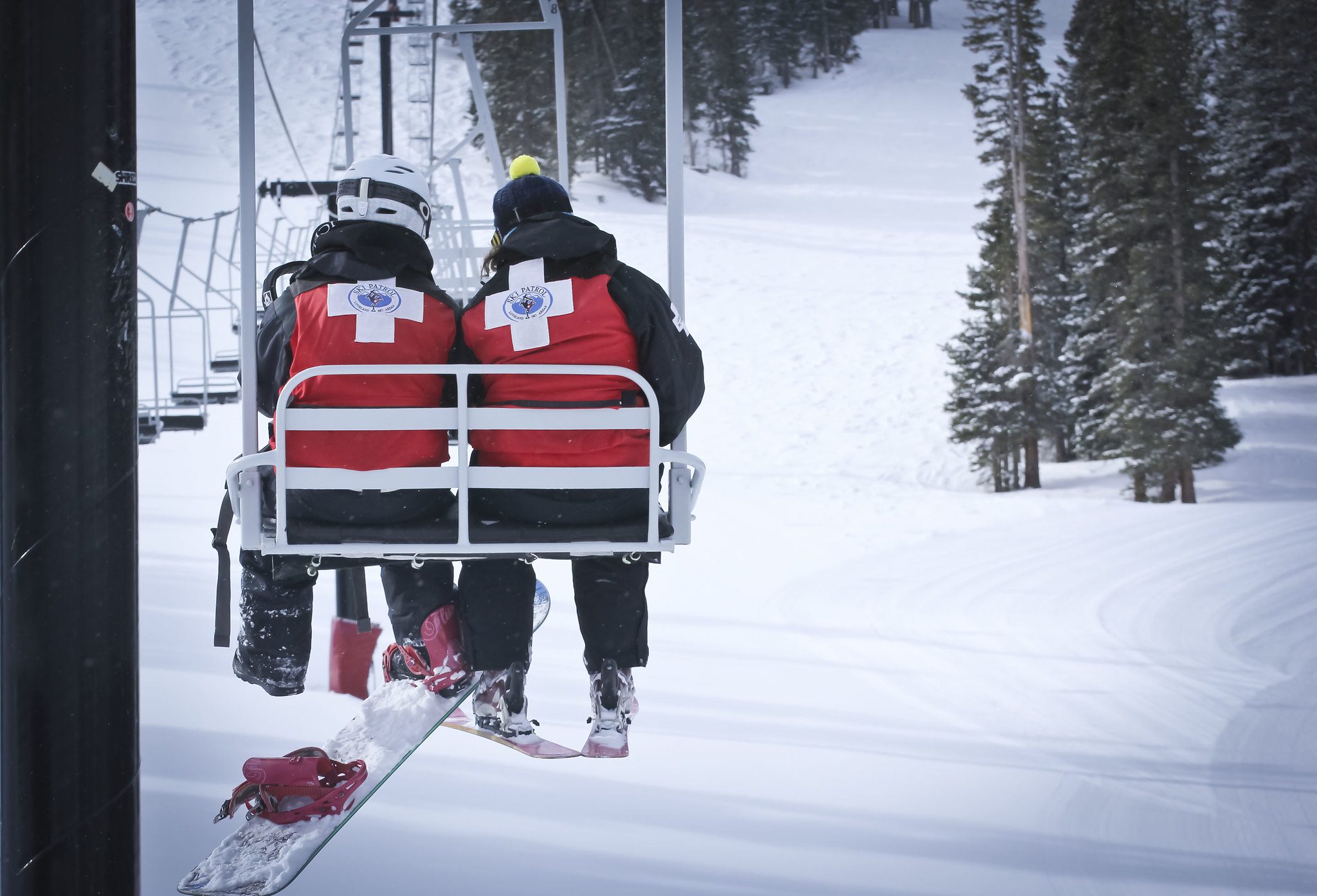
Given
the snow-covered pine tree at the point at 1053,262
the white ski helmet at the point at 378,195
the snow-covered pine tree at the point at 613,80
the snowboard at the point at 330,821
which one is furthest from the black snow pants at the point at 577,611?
the snow-covered pine tree at the point at 613,80

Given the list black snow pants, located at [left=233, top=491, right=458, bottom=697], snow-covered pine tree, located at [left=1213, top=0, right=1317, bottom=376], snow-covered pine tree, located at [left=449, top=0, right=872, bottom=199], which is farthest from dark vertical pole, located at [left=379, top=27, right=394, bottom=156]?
snow-covered pine tree, located at [left=449, top=0, right=872, bottom=199]

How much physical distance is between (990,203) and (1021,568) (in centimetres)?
1026

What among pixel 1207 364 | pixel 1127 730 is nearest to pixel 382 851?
pixel 1127 730

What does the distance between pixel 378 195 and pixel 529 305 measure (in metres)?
0.44

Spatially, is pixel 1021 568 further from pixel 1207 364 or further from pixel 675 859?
pixel 1207 364

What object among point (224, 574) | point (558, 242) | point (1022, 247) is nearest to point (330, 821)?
point (224, 574)

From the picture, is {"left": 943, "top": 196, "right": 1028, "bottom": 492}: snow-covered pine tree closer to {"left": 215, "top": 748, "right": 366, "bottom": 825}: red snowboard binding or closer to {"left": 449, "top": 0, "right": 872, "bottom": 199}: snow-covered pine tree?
{"left": 449, "top": 0, "right": 872, "bottom": 199}: snow-covered pine tree

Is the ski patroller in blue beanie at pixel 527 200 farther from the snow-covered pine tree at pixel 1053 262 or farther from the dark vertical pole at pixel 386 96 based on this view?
the snow-covered pine tree at pixel 1053 262

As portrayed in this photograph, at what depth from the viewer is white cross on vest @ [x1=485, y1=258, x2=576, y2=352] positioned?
88.4 inches

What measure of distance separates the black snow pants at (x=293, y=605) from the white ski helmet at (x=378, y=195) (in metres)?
0.61

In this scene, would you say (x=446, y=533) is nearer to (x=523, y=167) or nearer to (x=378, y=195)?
(x=378, y=195)

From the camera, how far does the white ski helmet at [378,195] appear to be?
2.36 m

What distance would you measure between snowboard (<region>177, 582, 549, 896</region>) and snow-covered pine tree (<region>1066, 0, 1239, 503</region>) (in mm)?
11888

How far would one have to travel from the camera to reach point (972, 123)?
35.1m
